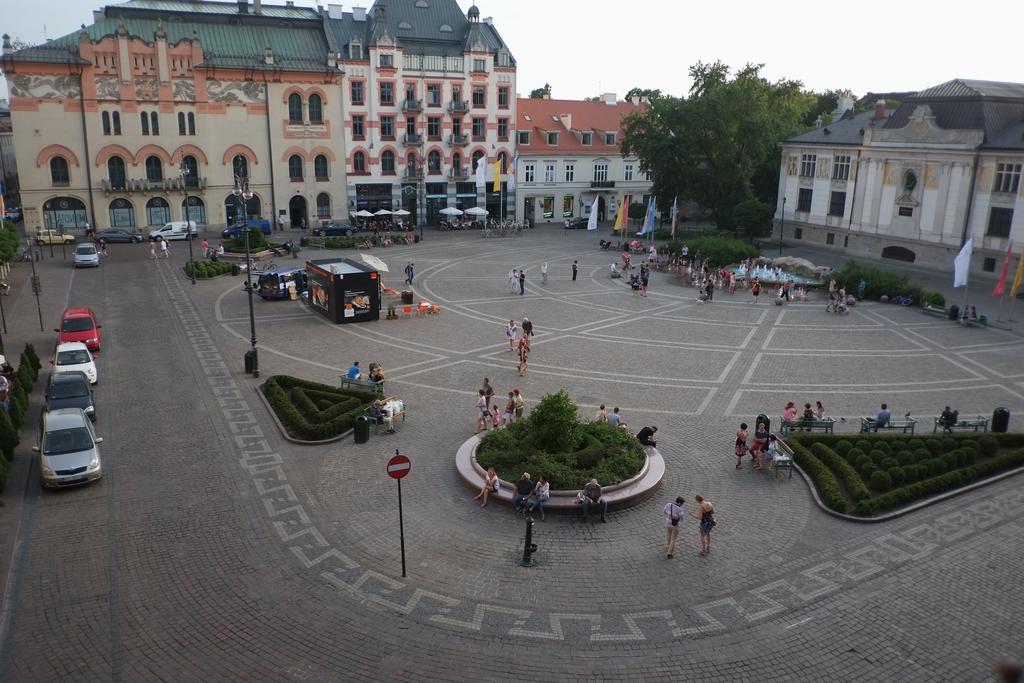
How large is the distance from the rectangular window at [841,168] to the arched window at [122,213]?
195 ft

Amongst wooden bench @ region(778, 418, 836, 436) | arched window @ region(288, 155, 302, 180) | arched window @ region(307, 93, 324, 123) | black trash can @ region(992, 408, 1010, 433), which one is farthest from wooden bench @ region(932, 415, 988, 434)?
arched window @ region(307, 93, 324, 123)

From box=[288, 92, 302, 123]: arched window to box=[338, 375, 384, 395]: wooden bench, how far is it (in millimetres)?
49917

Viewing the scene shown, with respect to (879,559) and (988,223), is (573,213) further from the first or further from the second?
(879,559)

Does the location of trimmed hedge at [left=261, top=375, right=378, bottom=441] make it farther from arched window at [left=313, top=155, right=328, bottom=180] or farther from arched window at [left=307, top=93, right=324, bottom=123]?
arched window at [left=307, top=93, right=324, bottom=123]

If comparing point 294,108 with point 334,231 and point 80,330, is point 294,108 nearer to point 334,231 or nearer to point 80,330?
point 334,231

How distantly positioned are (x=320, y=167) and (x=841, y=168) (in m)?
46.5

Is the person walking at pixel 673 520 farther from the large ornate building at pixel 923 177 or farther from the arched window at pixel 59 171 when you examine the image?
the arched window at pixel 59 171

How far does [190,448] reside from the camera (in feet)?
73.8

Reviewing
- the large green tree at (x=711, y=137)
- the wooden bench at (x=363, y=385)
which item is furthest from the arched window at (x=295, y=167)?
the wooden bench at (x=363, y=385)

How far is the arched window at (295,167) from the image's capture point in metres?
71.7

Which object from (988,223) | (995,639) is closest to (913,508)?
(995,639)

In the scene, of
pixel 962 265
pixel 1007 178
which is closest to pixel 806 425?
pixel 962 265

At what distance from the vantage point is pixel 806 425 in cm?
2384

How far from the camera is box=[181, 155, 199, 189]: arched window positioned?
67312 mm
